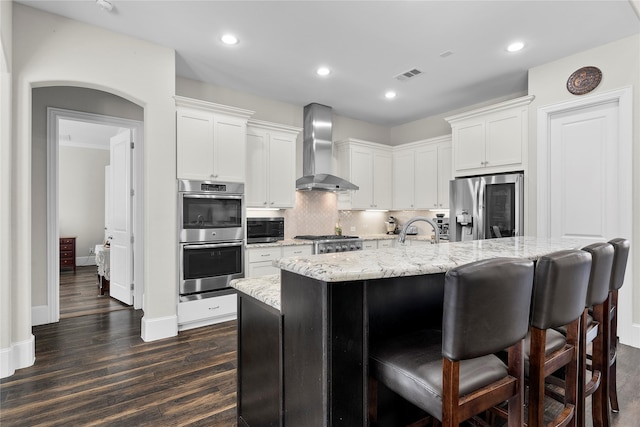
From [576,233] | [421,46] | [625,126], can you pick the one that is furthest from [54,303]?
[625,126]

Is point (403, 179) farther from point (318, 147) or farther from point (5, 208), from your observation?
point (5, 208)

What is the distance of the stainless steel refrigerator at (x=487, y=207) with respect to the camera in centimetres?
389

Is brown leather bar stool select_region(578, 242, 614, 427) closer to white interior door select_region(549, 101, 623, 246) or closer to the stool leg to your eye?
the stool leg

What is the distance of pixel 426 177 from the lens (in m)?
5.43

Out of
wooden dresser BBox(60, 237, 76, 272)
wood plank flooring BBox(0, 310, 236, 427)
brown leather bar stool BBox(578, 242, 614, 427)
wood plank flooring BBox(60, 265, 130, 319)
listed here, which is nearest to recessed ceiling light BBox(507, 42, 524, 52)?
brown leather bar stool BBox(578, 242, 614, 427)

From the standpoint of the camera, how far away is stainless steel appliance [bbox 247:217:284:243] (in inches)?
177

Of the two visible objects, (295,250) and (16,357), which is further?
(295,250)

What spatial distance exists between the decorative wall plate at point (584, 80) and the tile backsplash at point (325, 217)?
2.63 metres

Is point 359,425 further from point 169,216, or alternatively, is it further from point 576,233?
point 576,233

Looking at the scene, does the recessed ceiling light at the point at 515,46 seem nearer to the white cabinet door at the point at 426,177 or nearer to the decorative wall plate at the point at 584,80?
the decorative wall plate at the point at 584,80

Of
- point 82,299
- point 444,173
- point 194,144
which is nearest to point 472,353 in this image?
point 194,144

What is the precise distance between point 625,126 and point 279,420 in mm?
4067

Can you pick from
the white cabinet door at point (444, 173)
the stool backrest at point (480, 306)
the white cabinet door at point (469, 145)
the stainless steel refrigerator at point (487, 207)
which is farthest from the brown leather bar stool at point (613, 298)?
the white cabinet door at point (444, 173)

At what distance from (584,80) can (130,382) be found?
16.8ft
